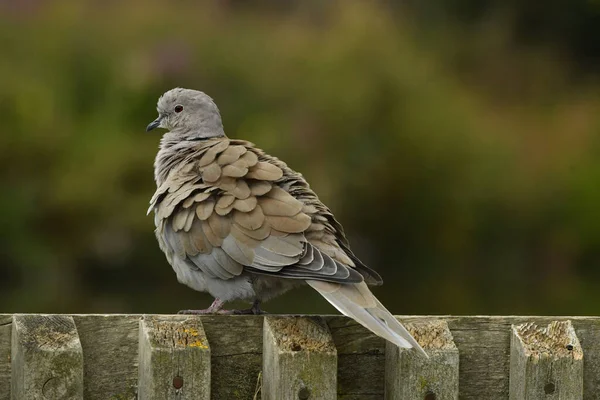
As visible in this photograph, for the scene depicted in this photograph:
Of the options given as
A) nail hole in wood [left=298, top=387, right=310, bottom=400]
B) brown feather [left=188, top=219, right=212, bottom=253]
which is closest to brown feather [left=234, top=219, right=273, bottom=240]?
brown feather [left=188, top=219, right=212, bottom=253]

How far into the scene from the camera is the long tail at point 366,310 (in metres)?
2.98

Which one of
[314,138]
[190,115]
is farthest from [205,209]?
[314,138]

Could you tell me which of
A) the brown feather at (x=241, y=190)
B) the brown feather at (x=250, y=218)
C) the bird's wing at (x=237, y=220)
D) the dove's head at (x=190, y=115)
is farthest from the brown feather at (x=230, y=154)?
the dove's head at (x=190, y=115)

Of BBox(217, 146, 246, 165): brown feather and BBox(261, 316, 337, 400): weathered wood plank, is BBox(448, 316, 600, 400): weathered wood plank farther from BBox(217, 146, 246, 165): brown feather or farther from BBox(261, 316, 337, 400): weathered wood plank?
BBox(217, 146, 246, 165): brown feather

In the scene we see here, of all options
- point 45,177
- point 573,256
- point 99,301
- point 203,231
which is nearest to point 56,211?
point 45,177

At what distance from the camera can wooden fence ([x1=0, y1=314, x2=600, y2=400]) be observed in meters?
2.86

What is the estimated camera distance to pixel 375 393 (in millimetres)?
3121

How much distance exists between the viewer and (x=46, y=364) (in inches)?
111

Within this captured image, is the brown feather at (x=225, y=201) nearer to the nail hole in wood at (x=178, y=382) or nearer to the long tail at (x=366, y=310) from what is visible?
the long tail at (x=366, y=310)

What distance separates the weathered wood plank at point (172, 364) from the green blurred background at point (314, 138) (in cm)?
1083

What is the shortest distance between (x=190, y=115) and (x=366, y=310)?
6.56 ft

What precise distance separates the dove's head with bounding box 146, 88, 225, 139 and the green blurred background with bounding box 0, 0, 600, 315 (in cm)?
864

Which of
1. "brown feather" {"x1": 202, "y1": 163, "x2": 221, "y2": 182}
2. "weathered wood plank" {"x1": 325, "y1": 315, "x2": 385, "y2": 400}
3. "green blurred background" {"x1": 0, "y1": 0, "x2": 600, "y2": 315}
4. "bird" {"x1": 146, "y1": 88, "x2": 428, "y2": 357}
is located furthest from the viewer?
"green blurred background" {"x1": 0, "y1": 0, "x2": 600, "y2": 315}

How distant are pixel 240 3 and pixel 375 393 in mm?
16803
